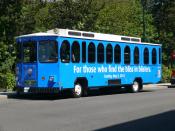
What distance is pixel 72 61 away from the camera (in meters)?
24.2

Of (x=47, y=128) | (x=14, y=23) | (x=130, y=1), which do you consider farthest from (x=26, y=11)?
(x=130, y=1)

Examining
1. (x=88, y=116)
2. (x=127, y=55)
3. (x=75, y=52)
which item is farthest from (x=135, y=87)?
(x=88, y=116)

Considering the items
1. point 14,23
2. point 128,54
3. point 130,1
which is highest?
point 130,1

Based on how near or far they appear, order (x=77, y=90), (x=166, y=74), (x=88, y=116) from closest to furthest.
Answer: (x=88, y=116), (x=77, y=90), (x=166, y=74)

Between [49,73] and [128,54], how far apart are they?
262 inches

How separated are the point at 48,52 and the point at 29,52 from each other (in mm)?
1024

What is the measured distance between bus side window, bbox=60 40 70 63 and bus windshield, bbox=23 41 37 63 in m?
1.22

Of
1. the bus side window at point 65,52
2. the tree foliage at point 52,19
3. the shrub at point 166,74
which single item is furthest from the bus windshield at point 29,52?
the shrub at point 166,74

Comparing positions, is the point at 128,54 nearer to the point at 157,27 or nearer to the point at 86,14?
the point at 86,14

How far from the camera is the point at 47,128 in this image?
13.3m

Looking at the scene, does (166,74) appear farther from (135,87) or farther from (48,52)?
(48,52)

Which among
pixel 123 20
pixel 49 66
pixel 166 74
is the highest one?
pixel 123 20

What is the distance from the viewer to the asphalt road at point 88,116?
13.7 m

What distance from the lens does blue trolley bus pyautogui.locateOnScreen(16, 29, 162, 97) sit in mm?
23359
